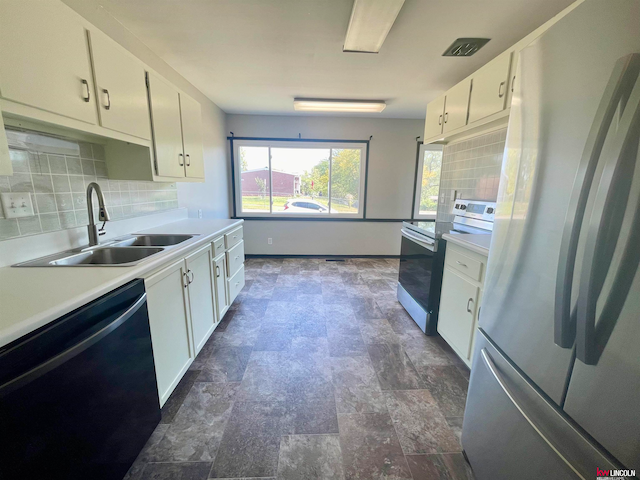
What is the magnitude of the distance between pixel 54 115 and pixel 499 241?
6.44ft

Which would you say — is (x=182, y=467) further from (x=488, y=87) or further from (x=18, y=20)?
(x=488, y=87)

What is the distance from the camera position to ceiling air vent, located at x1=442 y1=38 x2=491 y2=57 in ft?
6.09

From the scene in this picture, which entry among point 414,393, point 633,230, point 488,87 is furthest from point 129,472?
point 488,87

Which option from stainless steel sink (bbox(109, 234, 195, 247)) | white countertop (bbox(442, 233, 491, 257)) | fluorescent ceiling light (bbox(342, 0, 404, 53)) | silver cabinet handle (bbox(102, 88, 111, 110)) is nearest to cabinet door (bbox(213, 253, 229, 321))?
stainless steel sink (bbox(109, 234, 195, 247))

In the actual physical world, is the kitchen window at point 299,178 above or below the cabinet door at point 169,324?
above

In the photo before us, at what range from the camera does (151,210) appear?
2252 mm

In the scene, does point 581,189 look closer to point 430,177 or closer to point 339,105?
point 339,105

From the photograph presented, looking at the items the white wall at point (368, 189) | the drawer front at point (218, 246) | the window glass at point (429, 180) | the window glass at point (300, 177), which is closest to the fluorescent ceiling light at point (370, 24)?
the drawer front at point (218, 246)

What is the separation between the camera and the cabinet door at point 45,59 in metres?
0.89

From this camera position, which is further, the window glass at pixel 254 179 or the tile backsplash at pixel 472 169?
the window glass at pixel 254 179

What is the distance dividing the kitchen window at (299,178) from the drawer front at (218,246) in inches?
88.8

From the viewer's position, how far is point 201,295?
6.05 feet

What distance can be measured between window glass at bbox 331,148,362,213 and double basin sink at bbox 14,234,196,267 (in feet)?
9.59

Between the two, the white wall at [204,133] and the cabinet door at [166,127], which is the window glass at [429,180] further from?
the cabinet door at [166,127]
